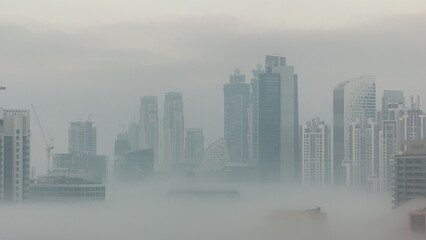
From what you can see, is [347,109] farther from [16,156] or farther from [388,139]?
[16,156]

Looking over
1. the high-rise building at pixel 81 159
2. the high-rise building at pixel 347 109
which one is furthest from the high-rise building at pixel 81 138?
the high-rise building at pixel 347 109

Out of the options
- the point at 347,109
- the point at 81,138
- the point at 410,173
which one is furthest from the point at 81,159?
the point at 410,173

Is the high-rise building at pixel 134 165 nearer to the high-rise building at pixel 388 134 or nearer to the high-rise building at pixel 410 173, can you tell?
the high-rise building at pixel 388 134

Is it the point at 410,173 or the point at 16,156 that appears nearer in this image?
the point at 410,173

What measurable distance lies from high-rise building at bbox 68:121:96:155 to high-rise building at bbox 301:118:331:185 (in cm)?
638

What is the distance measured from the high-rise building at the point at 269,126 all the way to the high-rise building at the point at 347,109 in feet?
5.92

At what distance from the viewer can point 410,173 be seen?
789 inches

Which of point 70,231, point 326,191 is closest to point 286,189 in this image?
point 326,191

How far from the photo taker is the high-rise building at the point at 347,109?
3017 cm

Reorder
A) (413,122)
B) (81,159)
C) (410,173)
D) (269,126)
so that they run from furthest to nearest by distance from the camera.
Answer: (269,126) < (81,159) < (413,122) < (410,173)

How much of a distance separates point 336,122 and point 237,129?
10.7 ft

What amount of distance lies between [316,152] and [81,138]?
718 cm

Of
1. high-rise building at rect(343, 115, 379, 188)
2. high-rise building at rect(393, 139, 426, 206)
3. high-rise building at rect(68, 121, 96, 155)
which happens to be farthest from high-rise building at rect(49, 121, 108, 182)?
high-rise building at rect(393, 139, 426, 206)

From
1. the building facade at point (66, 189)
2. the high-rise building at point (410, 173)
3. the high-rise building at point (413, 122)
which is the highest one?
the high-rise building at point (413, 122)
